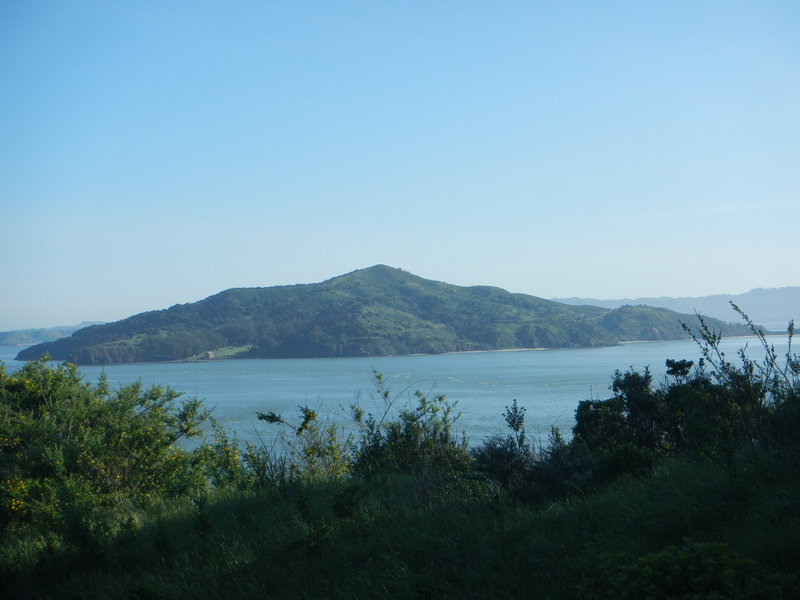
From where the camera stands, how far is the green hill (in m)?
101

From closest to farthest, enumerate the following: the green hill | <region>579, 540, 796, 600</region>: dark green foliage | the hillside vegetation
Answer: <region>579, 540, 796, 600</region>: dark green foliage → the hillside vegetation → the green hill

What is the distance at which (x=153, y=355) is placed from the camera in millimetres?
97875

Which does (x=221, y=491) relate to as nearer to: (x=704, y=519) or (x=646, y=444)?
(x=646, y=444)

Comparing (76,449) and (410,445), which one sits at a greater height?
(76,449)

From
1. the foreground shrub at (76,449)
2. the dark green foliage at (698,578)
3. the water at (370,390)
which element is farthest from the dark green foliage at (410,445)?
the dark green foliage at (698,578)

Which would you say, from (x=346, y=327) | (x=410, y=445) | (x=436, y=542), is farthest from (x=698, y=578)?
(x=346, y=327)

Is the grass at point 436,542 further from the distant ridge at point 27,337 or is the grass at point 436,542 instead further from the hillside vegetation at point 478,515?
the distant ridge at point 27,337

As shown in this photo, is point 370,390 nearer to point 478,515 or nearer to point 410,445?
point 410,445

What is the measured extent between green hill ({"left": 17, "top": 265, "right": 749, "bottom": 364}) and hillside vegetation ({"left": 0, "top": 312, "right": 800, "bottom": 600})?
79767 mm

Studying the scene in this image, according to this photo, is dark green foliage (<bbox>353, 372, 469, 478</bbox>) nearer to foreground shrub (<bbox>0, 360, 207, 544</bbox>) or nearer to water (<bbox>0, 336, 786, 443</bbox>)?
water (<bbox>0, 336, 786, 443</bbox>)

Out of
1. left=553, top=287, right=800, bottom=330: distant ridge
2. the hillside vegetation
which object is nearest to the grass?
the hillside vegetation

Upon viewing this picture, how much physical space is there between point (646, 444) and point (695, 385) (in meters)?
1.00

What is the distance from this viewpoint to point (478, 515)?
19.2ft

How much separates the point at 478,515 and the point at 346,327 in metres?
106
